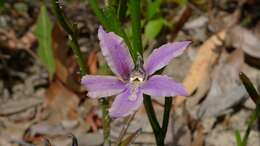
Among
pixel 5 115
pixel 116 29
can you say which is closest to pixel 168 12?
pixel 5 115

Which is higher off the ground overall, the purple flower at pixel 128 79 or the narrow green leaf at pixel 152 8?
the narrow green leaf at pixel 152 8

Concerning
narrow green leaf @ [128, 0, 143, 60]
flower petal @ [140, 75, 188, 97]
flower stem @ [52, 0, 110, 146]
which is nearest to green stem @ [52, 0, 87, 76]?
flower stem @ [52, 0, 110, 146]

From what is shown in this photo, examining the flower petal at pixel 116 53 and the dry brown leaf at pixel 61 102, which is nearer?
the flower petal at pixel 116 53

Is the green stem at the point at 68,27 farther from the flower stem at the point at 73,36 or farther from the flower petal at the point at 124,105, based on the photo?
the flower petal at the point at 124,105

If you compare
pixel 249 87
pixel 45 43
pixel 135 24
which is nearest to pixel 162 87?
pixel 135 24

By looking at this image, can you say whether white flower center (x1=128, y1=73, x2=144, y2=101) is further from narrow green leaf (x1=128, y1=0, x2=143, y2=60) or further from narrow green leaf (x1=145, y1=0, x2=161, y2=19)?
narrow green leaf (x1=145, y1=0, x2=161, y2=19)

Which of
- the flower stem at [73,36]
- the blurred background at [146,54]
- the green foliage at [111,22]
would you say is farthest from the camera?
the blurred background at [146,54]

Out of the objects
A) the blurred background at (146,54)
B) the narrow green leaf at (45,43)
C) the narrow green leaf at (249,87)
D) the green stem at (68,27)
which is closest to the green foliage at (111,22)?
the green stem at (68,27)

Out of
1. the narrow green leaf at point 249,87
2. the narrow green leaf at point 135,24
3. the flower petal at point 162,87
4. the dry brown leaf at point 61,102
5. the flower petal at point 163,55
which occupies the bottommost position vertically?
the dry brown leaf at point 61,102

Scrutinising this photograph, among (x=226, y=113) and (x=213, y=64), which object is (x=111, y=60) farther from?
(x=213, y=64)
